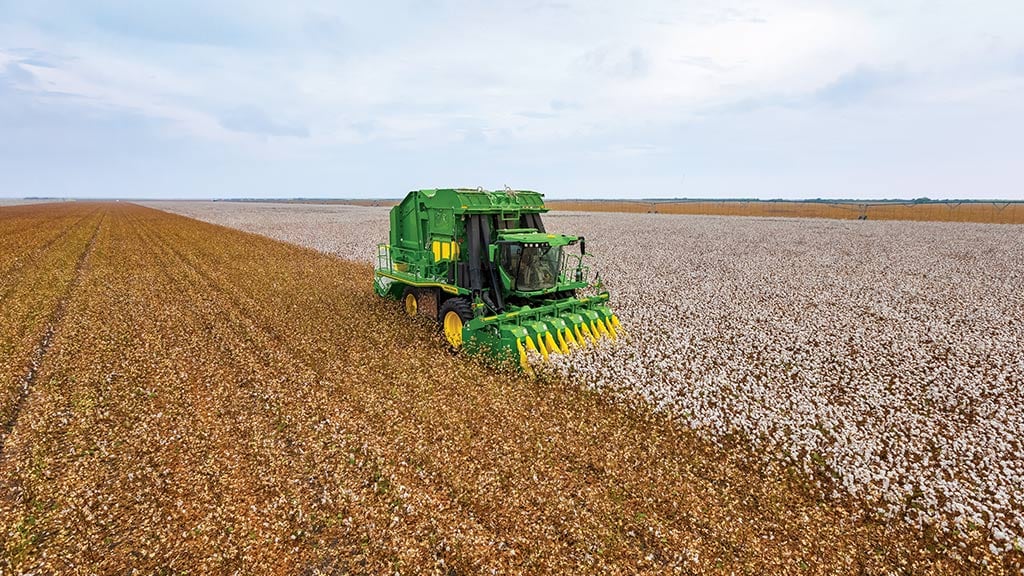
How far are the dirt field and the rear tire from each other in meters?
0.51

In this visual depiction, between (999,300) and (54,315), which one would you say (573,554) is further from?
(999,300)

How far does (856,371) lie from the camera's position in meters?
10.5

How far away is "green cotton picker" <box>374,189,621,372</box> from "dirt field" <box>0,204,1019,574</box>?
35.4 inches

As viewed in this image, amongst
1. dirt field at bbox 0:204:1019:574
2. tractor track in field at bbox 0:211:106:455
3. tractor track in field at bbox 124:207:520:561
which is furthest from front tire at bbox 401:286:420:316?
tractor track in field at bbox 0:211:106:455

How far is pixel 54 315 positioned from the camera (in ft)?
44.5

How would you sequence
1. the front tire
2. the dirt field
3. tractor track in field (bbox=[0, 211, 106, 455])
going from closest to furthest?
1. the dirt field
2. tractor track in field (bbox=[0, 211, 106, 455])
3. the front tire

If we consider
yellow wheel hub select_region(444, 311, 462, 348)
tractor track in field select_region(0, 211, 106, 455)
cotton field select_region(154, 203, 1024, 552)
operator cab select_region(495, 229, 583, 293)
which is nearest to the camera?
cotton field select_region(154, 203, 1024, 552)

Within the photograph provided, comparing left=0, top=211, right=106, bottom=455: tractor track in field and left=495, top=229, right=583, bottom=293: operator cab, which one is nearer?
left=0, top=211, right=106, bottom=455: tractor track in field

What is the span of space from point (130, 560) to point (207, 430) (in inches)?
104

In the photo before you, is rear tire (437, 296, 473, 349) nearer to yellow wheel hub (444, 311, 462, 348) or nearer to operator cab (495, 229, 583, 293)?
yellow wheel hub (444, 311, 462, 348)

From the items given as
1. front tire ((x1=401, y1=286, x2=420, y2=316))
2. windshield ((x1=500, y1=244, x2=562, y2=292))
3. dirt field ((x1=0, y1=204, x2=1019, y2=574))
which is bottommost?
dirt field ((x1=0, y1=204, x2=1019, y2=574))

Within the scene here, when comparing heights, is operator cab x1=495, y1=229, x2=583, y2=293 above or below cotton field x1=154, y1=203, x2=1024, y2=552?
above

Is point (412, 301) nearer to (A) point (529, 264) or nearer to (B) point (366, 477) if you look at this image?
(A) point (529, 264)

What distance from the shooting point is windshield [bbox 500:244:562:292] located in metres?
11.4
